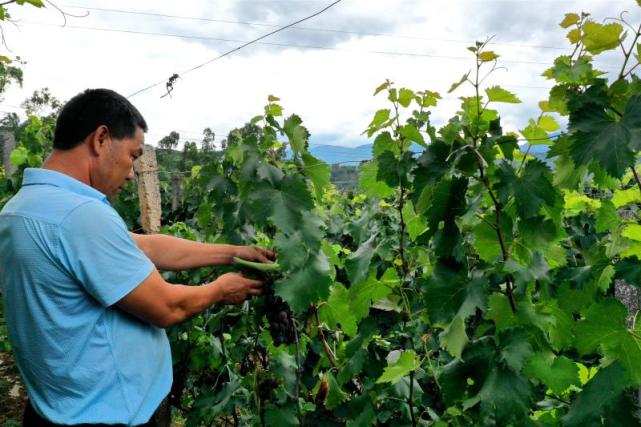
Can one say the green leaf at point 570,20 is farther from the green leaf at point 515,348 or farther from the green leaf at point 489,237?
the green leaf at point 515,348

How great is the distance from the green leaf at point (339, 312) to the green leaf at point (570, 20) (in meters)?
1.08

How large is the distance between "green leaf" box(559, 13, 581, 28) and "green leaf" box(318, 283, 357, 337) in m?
1.08

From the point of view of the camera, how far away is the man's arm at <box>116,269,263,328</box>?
1.70 meters

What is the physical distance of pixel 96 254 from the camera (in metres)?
1.63

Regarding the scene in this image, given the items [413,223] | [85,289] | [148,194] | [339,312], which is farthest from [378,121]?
[148,194]

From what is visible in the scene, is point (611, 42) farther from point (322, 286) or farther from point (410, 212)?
point (322, 286)

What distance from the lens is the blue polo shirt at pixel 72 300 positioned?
164cm

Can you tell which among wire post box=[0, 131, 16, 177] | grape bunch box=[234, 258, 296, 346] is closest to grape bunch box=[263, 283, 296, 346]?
grape bunch box=[234, 258, 296, 346]

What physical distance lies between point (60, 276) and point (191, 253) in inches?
25.8

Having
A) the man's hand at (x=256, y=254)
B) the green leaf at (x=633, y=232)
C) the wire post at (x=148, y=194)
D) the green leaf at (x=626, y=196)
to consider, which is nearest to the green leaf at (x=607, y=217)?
the green leaf at (x=633, y=232)

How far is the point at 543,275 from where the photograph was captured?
147 cm

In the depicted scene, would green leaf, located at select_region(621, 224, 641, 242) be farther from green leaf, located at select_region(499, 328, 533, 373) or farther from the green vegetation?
green leaf, located at select_region(499, 328, 533, 373)

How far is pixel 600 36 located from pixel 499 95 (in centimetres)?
26

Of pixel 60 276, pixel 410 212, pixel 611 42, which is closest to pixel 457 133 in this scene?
pixel 611 42
